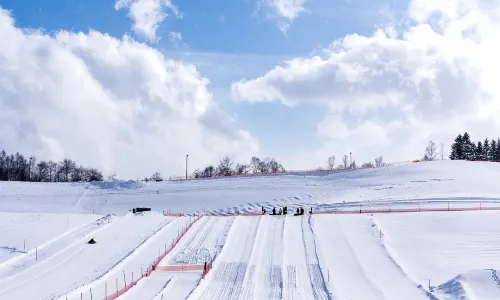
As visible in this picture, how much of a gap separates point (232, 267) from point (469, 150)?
300ft

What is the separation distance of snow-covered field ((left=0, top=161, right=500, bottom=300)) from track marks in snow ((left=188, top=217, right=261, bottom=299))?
7cm

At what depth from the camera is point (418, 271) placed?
96.2 feet

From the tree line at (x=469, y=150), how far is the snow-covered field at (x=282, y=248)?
166ft

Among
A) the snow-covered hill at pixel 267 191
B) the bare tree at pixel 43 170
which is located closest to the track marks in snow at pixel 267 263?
the snow-covered hill at pixel 267 191

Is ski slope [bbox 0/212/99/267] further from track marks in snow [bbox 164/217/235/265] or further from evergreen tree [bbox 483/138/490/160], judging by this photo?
evergreen tree [bbox 483/138/490/160]

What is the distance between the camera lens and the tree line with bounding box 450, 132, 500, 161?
109 m

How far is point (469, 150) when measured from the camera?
360 ft

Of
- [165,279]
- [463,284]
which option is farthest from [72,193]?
[463,284]

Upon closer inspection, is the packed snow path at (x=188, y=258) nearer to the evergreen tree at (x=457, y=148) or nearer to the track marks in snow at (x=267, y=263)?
the track marks in snow at (x=267, y=263)

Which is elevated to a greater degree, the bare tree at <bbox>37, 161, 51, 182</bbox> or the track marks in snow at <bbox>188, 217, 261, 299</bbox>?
the bare tree at <bbox>37, 161, 51, 182</bbox>

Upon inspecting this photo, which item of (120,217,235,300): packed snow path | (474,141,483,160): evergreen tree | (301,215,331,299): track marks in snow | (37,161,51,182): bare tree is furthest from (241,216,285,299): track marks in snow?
(37,161,51,182): bare tree

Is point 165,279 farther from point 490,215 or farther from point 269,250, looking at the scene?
→ point 490,215

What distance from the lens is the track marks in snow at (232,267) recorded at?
25.3 m

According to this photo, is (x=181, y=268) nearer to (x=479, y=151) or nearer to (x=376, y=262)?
(x=376, y=262)
